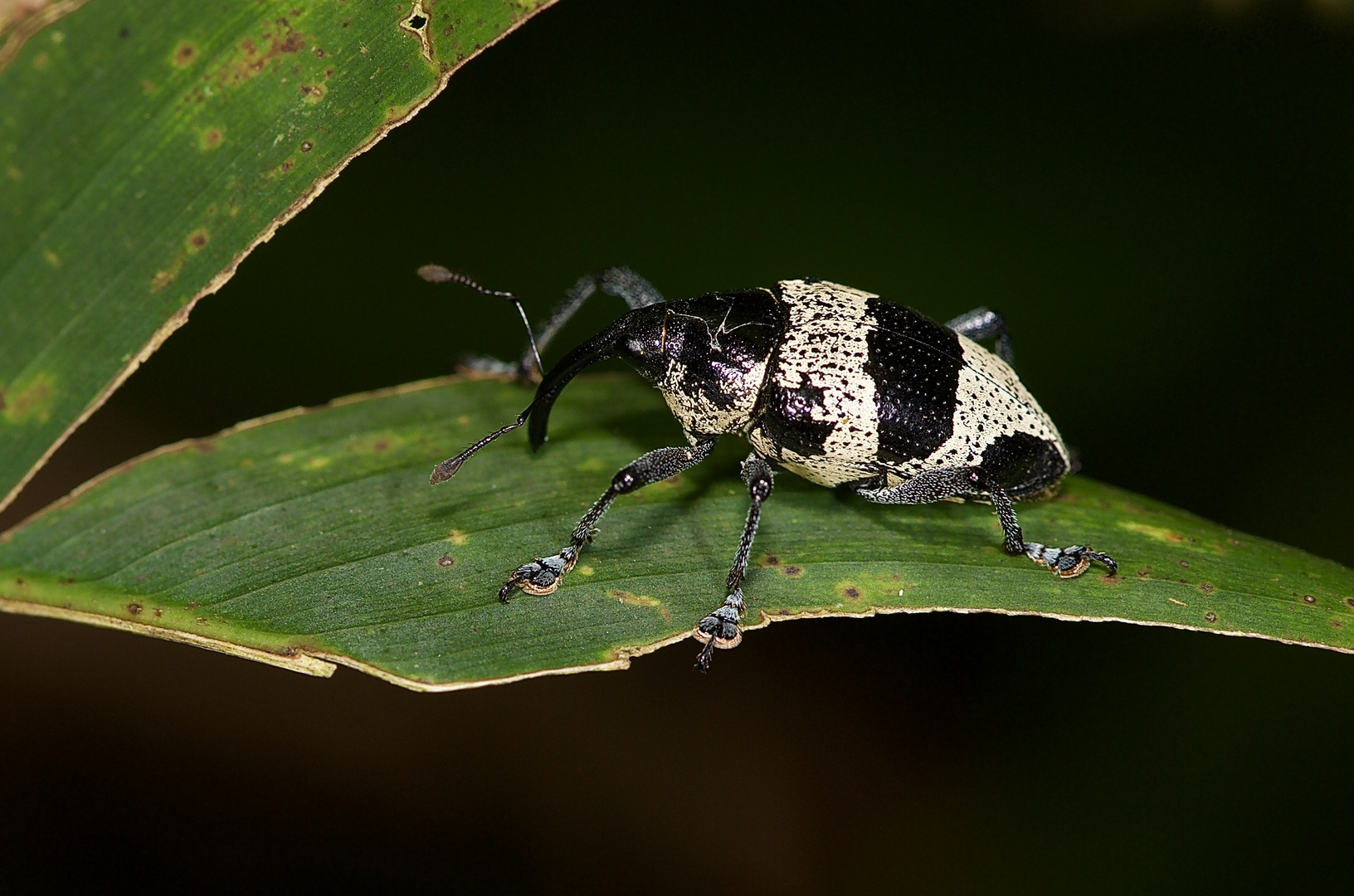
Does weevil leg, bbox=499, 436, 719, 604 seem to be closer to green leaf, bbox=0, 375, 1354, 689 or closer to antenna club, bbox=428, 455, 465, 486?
green leaf, bbox=0, 375, 1354, 689

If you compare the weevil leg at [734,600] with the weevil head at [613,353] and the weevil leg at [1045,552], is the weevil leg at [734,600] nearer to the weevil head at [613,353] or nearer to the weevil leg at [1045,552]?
the weevil head at [613,353]

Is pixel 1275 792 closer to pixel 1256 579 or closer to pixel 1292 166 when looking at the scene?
pixel 1256 579

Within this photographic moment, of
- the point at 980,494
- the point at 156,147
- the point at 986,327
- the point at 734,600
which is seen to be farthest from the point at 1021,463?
the point at 156,147

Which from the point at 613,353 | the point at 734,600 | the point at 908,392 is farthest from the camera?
the point at 613,353

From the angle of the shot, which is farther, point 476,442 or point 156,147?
point 476,442

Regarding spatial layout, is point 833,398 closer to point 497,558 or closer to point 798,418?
point 798,418

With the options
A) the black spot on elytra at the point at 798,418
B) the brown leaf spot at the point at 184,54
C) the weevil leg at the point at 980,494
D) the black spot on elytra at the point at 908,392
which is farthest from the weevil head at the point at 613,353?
the brown leaf spot at the point at 184,54
